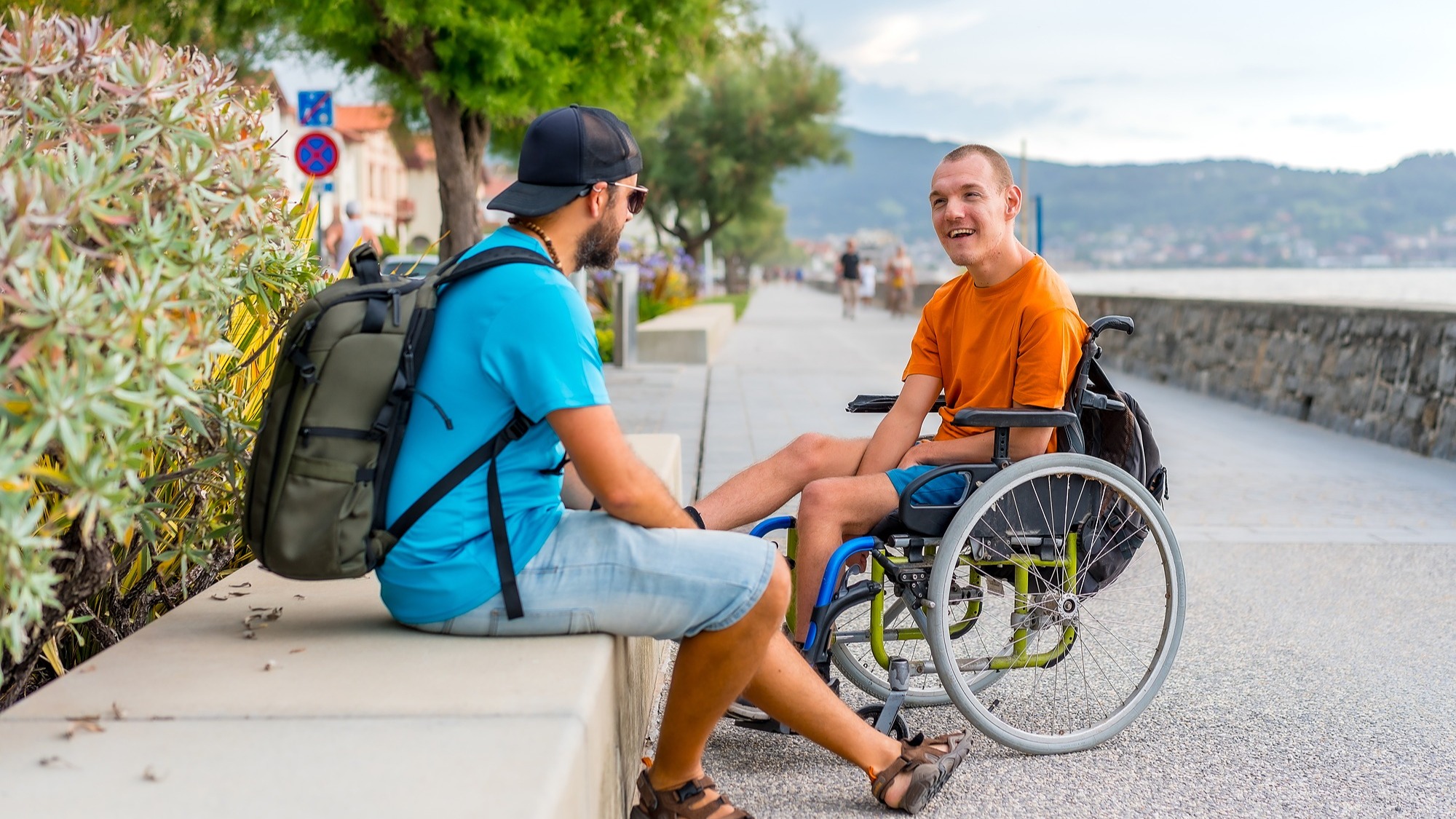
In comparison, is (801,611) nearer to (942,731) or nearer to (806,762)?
(806,762)

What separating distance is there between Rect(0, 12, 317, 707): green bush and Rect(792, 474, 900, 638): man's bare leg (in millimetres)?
1362

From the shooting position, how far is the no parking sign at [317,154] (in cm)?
1446

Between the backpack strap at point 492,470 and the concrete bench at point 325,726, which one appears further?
the backpack strap at point 492,470

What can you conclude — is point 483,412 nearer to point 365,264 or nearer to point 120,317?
point 365,264

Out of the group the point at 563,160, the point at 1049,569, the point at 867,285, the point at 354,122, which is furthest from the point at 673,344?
the point at 354,122

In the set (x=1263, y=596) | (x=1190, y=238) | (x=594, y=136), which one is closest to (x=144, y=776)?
(x=594, y=136)

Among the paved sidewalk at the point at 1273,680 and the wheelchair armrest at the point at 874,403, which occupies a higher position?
the wheelchair armrest at the point at 874,403

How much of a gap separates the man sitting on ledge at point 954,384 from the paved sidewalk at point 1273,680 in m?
0.55

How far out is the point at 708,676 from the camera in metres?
2.64

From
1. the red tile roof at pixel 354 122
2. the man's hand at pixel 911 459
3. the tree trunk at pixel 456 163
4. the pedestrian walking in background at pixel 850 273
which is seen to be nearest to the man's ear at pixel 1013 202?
A: the man's hand at pixel 911 459

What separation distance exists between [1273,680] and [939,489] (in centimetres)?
156

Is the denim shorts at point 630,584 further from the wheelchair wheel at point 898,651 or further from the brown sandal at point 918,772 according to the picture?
the wheelchair wheel at point 898,651

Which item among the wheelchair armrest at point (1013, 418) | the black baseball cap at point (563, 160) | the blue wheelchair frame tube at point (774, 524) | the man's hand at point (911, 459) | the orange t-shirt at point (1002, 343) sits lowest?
the blue wheelchair frame tube at point (774, 524)

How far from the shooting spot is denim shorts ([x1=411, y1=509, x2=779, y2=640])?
2574mm
